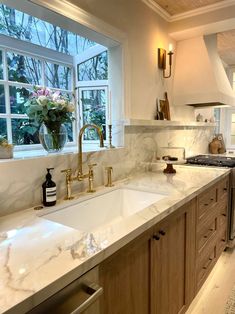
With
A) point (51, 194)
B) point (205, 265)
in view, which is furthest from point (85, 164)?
point (205, 265)

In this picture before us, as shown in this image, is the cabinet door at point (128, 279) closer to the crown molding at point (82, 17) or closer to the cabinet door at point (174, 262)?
the cabinet door at point (174, 262)

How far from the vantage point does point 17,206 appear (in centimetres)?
131

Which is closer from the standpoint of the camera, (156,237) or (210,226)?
(156,237)

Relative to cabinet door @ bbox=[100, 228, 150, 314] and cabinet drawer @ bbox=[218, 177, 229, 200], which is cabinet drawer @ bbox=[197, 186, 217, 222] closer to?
cabinet drawer @ bbox=[218, 177, 229, 200]

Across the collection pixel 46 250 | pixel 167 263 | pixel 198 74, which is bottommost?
pixel 167 263

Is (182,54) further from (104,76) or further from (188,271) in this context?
(188,271)

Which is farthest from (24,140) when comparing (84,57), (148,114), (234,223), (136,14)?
(234,223)

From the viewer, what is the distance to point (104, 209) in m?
1.72

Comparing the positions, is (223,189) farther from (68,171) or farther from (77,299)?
(77,299)

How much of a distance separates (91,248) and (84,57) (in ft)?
5.96

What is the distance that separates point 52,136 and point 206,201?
129 cm

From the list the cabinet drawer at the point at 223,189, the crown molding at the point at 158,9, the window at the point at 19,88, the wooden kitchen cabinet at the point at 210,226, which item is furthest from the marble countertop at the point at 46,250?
the crown molding at the point at 158,9

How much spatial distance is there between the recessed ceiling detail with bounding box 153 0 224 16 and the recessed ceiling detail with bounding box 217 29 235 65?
764 mm

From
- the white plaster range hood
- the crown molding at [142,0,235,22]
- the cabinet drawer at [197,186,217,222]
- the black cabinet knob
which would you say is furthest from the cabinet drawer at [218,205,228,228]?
the crown molding at [142,0,235,22]
